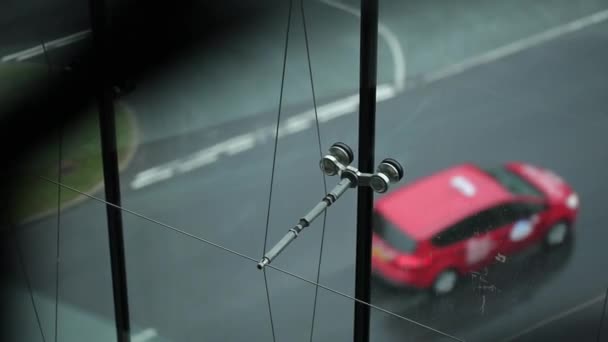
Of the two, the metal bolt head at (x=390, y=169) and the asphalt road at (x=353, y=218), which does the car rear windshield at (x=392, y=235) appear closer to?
the asphalt road at (x=353, y=218)

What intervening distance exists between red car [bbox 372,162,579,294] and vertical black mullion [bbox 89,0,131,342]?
2321mm

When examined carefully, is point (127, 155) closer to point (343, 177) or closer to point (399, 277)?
point (343, 177)

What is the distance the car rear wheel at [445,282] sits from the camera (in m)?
7.84

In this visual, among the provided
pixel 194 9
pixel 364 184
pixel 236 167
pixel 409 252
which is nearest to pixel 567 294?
pixel 409 252

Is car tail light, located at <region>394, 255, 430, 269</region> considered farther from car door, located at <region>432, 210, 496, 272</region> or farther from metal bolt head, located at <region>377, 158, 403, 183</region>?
metal bolt head, located at <region>377, 158, 403, 183</region>

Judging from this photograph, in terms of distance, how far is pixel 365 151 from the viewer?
24.6 ft

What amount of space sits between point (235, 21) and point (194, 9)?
369 mm

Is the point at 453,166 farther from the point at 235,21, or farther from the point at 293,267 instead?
the point at 235,21

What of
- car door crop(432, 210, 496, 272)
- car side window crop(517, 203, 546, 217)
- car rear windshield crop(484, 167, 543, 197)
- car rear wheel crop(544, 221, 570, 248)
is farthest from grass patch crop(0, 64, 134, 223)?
car rear wheel crop(544, 221, 570, 248)

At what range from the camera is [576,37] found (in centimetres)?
805

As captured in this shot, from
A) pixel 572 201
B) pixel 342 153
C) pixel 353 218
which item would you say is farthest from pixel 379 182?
pixel 572 201

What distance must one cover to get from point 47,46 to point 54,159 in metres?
0.95

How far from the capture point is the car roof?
7.96 m

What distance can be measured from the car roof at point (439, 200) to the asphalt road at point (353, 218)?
13 cm
